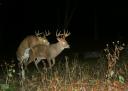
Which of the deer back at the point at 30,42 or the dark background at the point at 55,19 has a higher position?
the dark background at the point at 55,19

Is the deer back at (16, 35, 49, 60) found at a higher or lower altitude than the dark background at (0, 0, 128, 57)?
lower

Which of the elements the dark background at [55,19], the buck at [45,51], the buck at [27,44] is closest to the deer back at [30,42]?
the buck at [27,44]

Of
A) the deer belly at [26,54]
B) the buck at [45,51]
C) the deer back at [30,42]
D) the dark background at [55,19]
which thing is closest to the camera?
the buck at [45,51]

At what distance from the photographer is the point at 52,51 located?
49.4ft

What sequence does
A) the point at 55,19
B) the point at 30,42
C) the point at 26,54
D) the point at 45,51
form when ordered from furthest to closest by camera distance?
the point at 55,19
the point at 30,42
the point at 26,54
the point at 45,51

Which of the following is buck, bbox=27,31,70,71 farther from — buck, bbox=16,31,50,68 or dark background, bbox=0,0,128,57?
dark background, bbox=0,0,128,57

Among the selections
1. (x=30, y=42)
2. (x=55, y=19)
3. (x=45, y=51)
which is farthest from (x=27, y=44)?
(x=55, y=19)

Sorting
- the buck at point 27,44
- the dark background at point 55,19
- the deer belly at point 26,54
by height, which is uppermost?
the dark background at point 55,19

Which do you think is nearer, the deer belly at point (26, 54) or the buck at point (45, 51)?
the buck at point (45, 51)

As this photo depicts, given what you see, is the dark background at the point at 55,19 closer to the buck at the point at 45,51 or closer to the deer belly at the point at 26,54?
the deer belly at the point at 26,54

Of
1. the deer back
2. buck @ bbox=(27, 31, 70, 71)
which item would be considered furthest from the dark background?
buck @ bbox=(27, 31, 70, 71)

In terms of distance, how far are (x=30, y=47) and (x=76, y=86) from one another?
6173mm

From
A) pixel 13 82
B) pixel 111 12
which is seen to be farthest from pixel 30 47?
pixel 111 12

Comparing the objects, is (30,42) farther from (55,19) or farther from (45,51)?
(55,19)
